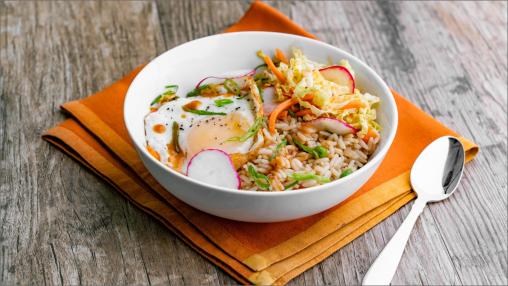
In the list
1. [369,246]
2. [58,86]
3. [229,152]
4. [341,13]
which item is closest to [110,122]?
[58,86]

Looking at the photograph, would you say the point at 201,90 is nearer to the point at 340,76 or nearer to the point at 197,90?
the point at 197,90

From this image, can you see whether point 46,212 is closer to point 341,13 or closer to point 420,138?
point 420,138

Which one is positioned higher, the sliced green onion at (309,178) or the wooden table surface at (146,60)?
the sliced green onion at (309,178)

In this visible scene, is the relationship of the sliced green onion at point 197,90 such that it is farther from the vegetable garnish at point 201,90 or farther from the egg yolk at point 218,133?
the egg yolk at point 218,133

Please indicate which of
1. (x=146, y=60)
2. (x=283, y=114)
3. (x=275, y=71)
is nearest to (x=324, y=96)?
(x=283, y=114)

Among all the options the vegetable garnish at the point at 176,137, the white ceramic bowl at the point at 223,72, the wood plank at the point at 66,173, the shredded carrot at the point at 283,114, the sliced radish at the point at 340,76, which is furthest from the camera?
the sliced radish at the point at 340,76

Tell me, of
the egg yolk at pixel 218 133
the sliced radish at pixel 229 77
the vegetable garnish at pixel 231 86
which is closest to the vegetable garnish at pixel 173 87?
the sliced radish at pixel 229 77
